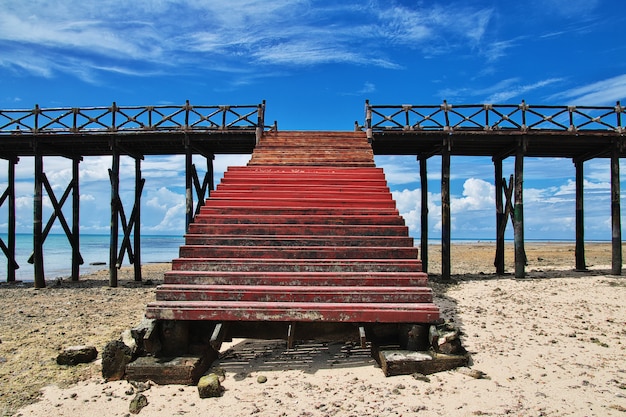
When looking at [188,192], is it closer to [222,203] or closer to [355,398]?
[222,203]

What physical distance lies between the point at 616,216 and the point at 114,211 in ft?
58.4

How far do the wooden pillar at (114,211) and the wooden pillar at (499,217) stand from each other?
13723 mm

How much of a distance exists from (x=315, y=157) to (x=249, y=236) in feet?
16.0

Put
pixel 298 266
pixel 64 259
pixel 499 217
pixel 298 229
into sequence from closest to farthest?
pixel 298 266, pixel 298 229, pixel 499 217, pixel 64 259

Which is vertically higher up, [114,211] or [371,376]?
[114,211]

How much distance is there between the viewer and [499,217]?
16.9m

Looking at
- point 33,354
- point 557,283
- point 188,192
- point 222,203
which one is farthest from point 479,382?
point 188,192

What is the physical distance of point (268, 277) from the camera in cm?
646

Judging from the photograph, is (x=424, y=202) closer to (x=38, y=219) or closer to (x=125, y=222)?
(x=125, y=222)

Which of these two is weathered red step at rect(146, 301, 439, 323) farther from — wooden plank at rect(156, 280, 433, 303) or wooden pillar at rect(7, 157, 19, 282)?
wooden pillar at rect(7, 157, 19, 282)

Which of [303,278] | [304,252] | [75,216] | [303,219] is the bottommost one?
[303,278]

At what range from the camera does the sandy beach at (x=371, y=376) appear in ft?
16.4

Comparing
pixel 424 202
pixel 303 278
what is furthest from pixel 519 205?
pixel 303 278

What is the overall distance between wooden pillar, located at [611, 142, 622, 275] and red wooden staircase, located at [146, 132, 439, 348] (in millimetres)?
10645
